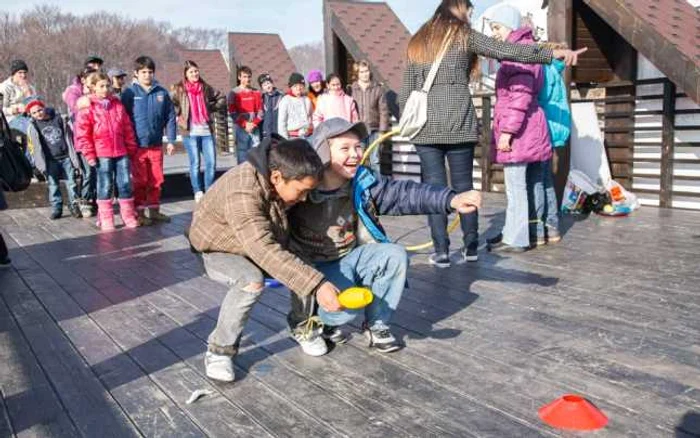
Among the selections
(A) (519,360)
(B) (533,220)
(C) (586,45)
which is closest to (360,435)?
(A) (519,360)

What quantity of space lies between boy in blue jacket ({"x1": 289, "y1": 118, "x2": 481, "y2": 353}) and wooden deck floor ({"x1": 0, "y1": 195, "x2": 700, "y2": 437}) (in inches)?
12.0

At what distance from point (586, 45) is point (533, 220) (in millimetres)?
3483

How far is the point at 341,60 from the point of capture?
486 inches

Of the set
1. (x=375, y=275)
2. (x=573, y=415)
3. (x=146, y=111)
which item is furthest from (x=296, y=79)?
(x=573, y=415)

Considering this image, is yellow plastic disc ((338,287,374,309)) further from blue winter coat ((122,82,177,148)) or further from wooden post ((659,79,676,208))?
wooden post ((659,79,676,208))

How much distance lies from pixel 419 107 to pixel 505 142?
2.83 feet

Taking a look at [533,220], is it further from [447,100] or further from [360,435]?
[360,435]

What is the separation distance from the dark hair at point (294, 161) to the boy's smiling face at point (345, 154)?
0.95ft

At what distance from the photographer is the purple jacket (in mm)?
5234

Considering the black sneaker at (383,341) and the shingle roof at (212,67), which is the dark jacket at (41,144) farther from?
the shingle roof at (212,67)

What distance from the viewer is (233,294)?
3104 mm

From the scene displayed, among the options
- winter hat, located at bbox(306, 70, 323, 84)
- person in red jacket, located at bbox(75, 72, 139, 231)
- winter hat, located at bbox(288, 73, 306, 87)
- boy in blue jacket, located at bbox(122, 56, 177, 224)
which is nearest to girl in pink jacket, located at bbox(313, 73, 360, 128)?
winter hat, located at bbox(288, 73, 306, 87)

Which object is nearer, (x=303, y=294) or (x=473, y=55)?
(x=303, y=294)

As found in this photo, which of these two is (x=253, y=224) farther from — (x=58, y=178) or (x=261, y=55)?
(x=261, y=55)
